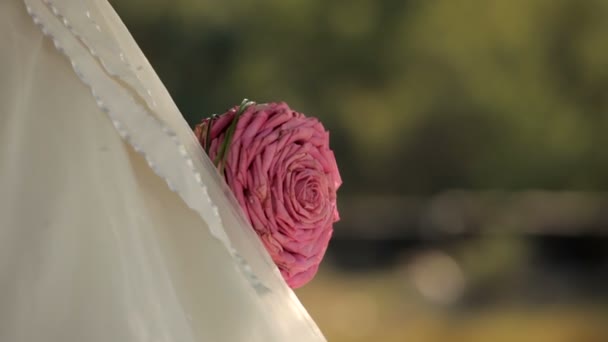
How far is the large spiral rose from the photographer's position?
688 mm

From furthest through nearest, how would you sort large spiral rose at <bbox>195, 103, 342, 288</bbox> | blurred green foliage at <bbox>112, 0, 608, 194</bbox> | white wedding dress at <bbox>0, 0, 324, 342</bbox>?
blurred green foliage at <bbox>112, 0, 608, 194</bbox>, large spiral rose at <bbox>195, 103, 342, 288</bbox>, white wedding dress at <bbox>0, 0, 324, 342</bbox>

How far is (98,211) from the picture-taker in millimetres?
581

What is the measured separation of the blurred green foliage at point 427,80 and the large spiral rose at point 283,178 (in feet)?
17.3

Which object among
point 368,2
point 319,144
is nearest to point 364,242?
point 368,2

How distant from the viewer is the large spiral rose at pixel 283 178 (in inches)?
27.1

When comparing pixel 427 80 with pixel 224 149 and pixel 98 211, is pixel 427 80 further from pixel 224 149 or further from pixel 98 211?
pixel 98 211

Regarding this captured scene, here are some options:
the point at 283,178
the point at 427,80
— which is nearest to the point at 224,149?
the point at 283,178

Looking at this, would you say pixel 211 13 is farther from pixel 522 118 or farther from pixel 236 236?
pixel 236 236

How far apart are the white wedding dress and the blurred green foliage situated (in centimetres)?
537

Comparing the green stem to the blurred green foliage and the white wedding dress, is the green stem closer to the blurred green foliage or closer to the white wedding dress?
the white wedding dress

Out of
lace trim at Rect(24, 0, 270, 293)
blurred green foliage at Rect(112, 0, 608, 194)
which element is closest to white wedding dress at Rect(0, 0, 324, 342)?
lace trim at Rect(24, 0, 270, 293)

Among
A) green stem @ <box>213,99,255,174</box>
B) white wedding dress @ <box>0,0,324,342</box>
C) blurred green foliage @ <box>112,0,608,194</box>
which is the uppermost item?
blurred green foliage @ <box>112,0,608,194</box>

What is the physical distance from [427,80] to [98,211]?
5706 mm

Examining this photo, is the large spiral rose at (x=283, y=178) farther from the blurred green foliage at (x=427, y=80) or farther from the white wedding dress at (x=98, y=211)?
the blurred green foliage at (x=427, y=80)
